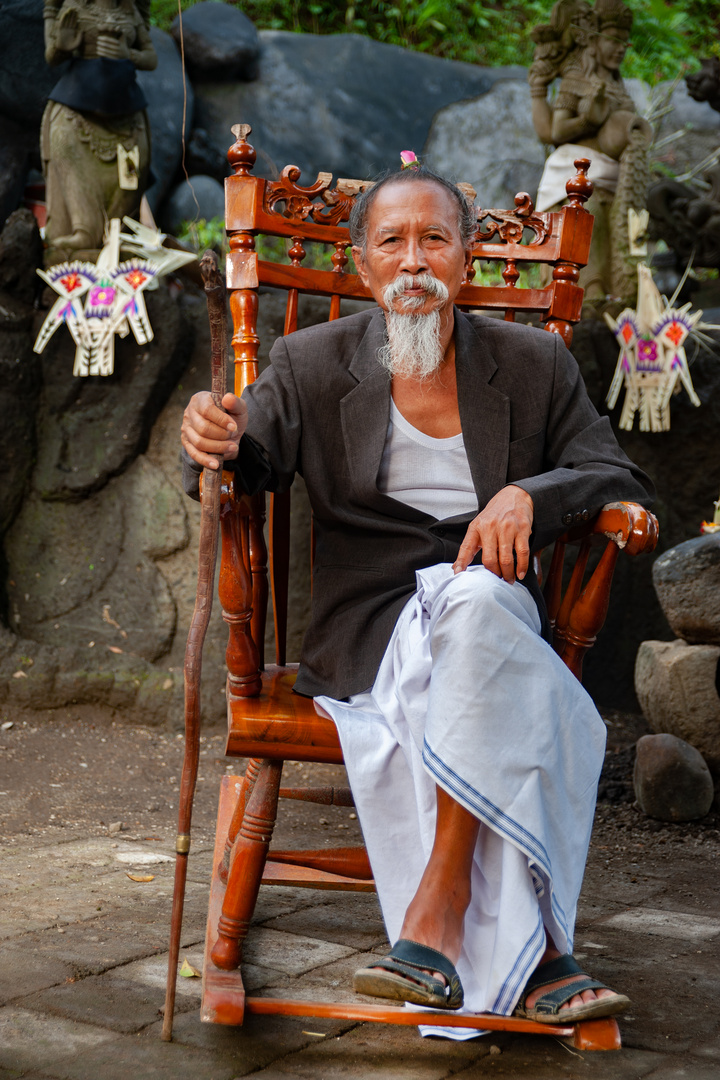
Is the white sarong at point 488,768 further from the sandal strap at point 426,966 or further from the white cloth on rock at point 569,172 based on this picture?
the white cloth on rock at point 569,172

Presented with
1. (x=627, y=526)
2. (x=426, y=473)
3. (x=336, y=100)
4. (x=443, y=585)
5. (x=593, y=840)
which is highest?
(x=336, y=100)

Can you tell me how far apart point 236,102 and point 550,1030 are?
779cm

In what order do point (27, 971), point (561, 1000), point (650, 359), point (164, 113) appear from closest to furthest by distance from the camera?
point (561, 1000)
point (27, 971)
point (650, 359)
point (164, 113)

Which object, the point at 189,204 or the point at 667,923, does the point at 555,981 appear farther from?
the point at 189,204

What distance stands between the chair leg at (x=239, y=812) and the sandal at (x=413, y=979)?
0.66 metres

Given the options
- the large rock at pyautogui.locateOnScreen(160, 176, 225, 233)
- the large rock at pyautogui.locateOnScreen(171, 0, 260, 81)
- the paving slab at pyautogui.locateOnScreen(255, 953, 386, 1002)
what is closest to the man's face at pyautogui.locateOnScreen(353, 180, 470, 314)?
the paving slab at pyautogui.locateOnScreen(255, 953, 386, 1002)

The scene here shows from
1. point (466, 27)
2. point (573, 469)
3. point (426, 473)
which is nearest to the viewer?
point (573, 469)

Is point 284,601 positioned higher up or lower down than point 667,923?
higher up

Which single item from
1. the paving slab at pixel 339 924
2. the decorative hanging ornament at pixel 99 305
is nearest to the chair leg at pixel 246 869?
the paving slab at pixel 339 924

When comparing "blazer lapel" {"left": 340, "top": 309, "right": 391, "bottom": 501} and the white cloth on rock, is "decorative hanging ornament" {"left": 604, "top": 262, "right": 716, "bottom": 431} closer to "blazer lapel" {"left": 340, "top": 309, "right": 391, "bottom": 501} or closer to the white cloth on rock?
the white cloth on rock

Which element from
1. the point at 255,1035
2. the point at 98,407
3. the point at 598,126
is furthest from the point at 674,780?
the point at 598,126

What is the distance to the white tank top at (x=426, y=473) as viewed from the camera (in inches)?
96.6

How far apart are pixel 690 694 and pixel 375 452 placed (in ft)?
5.97

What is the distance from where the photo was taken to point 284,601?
2771mm
